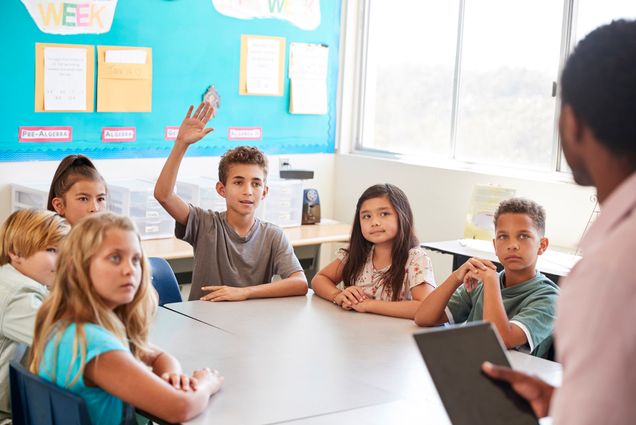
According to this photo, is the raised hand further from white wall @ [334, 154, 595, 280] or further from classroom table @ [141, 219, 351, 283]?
white wall @ [334, 154, 595, 280]

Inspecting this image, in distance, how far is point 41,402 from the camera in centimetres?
182

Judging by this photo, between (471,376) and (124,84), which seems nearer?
(471,376)

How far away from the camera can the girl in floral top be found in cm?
289

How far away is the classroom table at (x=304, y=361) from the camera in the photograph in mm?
1883

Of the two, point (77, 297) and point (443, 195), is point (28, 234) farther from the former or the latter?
point (443, 195)

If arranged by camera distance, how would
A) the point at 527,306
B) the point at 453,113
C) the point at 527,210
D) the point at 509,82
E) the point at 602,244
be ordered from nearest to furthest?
1. the point at 602,244
2. the point at 527,306
3. the point at 527,210
4. the point at 509,82
5. the point at 453,113

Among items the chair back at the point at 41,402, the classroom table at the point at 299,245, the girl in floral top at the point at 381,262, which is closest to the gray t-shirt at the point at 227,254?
the girl in floral top at the point at 381,262

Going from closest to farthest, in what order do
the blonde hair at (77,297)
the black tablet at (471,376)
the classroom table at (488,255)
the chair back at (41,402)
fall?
1. the black tablet at (471,376)
2. the chair back at (41,402)
3. the blonde hair at (77,297)
4. the classroom table at (488,255)

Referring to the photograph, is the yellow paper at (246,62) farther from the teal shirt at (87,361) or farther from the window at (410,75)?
the teal shirt at (87,361)

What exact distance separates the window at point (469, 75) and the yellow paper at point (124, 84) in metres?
1.57

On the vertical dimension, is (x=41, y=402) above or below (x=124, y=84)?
below

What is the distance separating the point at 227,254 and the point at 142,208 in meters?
1.15

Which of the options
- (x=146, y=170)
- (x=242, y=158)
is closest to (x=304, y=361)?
(x=242, y=158)

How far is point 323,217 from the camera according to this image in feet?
18.2
